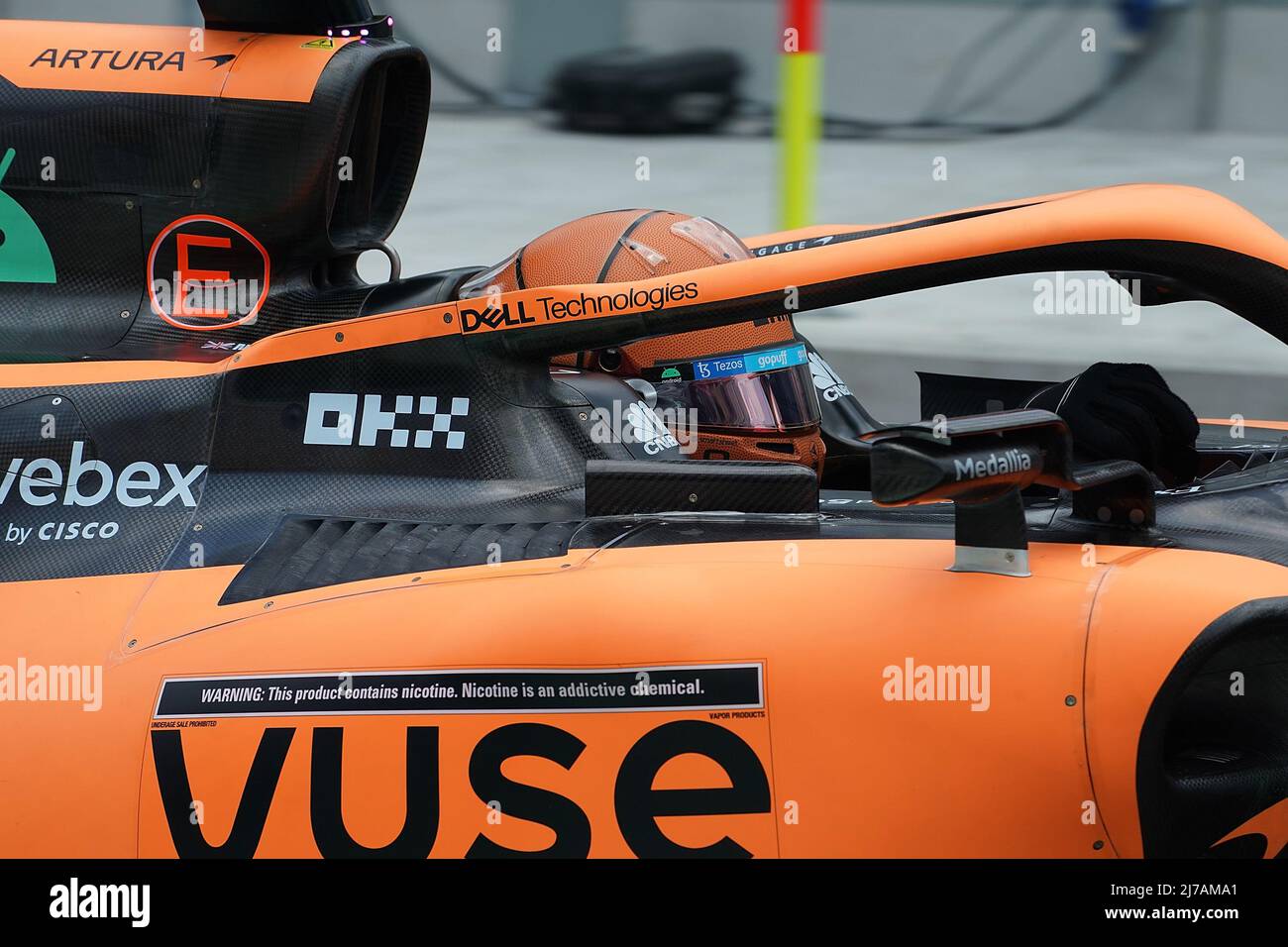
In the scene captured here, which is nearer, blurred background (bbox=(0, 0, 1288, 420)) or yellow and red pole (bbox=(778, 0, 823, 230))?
yellow and red pole (bbox=(778, 0, 823, 230))

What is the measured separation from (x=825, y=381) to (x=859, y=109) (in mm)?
9360

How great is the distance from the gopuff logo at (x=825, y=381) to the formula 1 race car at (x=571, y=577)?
541 mm

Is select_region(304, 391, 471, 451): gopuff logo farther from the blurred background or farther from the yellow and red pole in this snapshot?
the blurred background

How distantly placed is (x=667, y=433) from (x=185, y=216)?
3.63 ft

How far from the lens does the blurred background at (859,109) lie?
9.70 meters

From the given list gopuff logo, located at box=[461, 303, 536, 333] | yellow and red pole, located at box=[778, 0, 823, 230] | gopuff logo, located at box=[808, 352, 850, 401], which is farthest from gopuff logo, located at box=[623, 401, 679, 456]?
yellow and red pole, located at box=[778, 0, 823, 230]

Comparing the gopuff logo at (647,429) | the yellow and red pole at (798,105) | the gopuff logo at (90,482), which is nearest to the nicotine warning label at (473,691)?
the gopuff logo at (90,482)

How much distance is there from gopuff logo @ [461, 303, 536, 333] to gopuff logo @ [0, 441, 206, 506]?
55 cm

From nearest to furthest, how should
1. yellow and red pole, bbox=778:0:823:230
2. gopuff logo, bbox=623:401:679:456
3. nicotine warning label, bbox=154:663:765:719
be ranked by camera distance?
nicotine warning label, bbox=154:663:765:719
gopuff logo, bbox=623:401:679:456
yellow and red pole, bbox=778:0:823:230

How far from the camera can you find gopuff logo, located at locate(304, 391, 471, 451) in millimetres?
2732

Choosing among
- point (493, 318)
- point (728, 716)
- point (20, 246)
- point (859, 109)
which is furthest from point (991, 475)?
point (859, 109)

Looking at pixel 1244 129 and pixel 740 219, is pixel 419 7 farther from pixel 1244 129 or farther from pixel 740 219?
pixel 1244 129

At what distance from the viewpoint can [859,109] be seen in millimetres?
12344

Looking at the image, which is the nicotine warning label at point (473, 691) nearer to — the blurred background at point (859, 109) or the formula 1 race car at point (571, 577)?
the formula 1 race car at point (571, 577)
